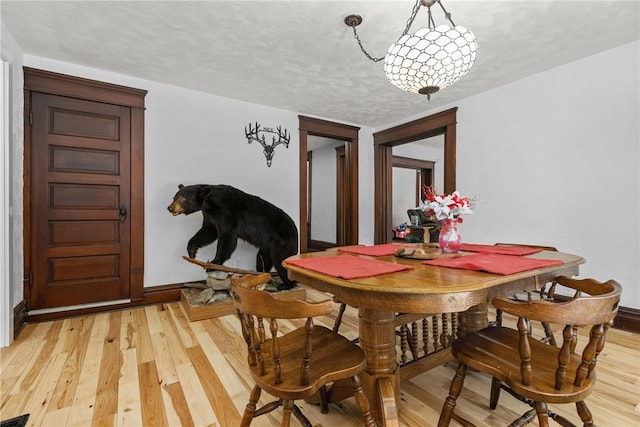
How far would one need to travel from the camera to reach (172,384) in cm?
171

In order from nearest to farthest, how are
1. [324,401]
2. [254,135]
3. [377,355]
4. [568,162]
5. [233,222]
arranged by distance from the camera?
[377,355], [324,401], [568,162], [233,222], [254,135]

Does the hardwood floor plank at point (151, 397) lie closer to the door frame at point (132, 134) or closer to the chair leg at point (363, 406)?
the chair leg at point (363, 406)

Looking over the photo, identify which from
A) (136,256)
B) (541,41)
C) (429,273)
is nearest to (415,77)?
(429,273)

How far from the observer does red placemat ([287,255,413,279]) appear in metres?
1.24

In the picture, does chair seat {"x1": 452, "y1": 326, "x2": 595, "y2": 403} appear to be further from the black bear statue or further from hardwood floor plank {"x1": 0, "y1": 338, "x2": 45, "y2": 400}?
hardwood floor plank {"x1": 0, "y1": 338, "x2": 45, "y2": 400}

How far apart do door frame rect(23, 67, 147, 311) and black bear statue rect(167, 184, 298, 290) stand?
1.57ft

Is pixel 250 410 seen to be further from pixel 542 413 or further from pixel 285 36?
pixel 285 36

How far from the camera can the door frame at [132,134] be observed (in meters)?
2.58

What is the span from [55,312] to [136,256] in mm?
798

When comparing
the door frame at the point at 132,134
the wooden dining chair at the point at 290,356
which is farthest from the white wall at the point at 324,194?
the wooden dining chair at the point at 290,356

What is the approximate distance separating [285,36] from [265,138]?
1619mm

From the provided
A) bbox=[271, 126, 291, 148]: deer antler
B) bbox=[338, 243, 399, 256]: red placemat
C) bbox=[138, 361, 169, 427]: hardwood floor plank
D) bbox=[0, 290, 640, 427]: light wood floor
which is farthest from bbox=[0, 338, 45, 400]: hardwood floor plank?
bbox=[271, 126, 291, 148]: deer antler

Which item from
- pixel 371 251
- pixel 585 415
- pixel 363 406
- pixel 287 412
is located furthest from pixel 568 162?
pixel 287 412

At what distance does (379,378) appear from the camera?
Answer: 1.31m
